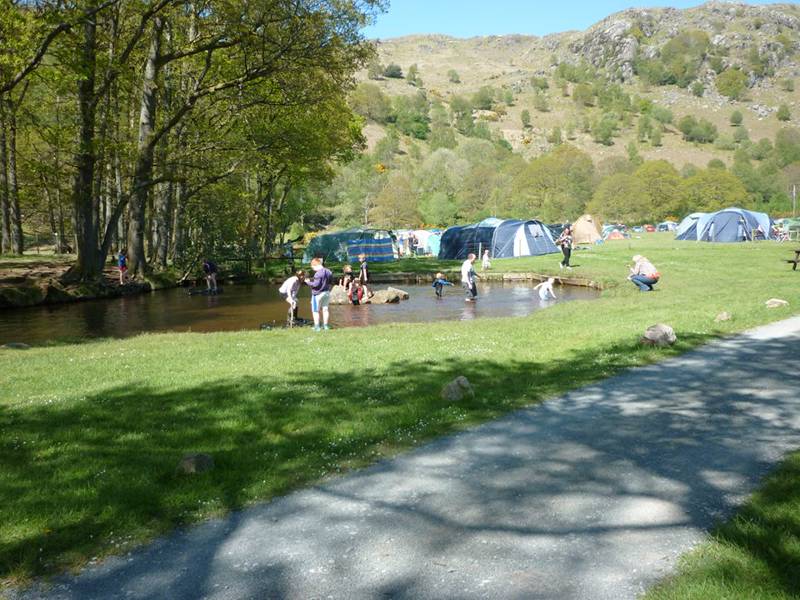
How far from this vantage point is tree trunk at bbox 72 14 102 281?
2122cm

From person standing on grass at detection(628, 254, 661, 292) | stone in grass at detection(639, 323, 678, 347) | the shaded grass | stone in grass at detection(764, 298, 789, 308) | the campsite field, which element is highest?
person standing on grass at detection(628, 254, 661, 292)

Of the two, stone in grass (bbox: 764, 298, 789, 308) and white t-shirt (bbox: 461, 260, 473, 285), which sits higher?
white t-shirt (bbox: 461, 260, 473, 285)

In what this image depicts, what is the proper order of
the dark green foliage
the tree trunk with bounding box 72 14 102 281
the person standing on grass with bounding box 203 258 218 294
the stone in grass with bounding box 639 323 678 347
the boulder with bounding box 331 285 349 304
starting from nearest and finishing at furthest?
the stone in grass with bounding box 639 323 678 347
the tree trunk with bounding box 72 14 102 281
the boulder with bounding box 331 285 349 304
the person standing on grass with bounding box 203 258 218 294
the dark green foliage

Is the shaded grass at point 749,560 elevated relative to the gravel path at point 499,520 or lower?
elevated

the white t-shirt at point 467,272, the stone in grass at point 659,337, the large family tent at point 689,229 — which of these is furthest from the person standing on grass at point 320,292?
the large family tent at point 689,229

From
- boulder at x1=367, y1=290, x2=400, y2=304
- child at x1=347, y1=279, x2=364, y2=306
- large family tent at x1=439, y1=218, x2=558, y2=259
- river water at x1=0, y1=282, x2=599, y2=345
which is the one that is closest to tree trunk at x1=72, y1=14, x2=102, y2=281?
river water at x1=0, y1=282, x2=599, y2=345

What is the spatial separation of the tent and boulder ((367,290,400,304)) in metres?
42.9

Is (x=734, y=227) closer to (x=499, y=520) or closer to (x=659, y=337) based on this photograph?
(x=659, y=337)

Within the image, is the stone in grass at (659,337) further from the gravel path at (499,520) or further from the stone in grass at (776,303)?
the stone in grass at (776,303)

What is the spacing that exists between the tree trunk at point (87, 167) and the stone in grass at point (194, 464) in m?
17.0

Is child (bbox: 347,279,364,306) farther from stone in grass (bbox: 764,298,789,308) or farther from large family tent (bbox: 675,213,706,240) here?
large family tent (bbox: 675,213,706,240)

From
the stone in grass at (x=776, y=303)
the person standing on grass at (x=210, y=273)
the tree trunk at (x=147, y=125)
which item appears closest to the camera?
the stone in grass at (x=776, y=303)

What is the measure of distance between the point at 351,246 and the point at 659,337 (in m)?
35.1

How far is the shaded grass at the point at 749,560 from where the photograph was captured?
10.8 feet
